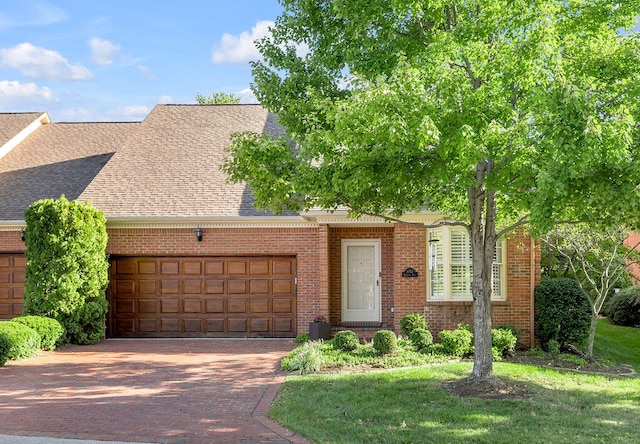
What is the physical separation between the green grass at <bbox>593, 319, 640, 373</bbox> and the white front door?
5.48 meters

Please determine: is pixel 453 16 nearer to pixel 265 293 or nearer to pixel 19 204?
pixel 265 293

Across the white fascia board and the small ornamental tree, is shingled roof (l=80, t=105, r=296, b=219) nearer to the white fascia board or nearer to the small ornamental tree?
the small ornamental tree

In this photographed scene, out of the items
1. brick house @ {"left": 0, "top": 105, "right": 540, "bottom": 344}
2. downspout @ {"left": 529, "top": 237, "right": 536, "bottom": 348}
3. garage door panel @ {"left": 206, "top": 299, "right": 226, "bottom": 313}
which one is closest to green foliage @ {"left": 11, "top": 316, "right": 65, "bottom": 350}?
brick house @ {"left": 0, "top": 105, "right": 540, "bottom": 344}

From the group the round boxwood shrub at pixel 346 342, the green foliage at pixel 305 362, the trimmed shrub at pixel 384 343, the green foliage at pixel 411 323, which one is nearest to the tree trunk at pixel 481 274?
the trimmed shrub at pixel 384 343

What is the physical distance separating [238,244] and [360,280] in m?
3.34

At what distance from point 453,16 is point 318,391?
6026 millimetres

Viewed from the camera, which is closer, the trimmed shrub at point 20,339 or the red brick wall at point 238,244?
the trimmed shrub at point 20,339

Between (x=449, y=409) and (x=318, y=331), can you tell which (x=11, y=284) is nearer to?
(x=318, y=331)

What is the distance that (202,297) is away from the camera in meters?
16.3

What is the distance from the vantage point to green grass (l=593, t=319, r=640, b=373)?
14625 mm

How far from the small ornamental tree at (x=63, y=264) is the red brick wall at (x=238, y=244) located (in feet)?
4.05

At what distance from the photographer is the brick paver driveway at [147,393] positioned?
7645mm

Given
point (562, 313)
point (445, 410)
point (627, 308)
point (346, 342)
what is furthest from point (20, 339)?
point (627, 308)

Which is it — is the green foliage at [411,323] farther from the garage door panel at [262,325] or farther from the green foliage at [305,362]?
the garage door panel at [262,325]
